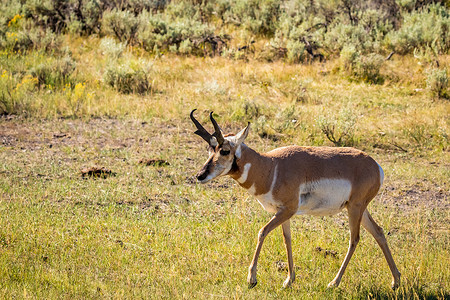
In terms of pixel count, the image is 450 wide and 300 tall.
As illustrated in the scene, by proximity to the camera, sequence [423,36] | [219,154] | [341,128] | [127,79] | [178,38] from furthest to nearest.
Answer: [178,38], [423,36], [127,79], [341,128], [219,154]

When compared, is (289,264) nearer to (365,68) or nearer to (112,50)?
(365,68)

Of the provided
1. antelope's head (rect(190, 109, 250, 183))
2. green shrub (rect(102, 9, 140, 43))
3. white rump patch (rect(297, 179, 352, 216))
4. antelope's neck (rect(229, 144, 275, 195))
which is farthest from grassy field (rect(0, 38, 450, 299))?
green shrub (rect(102, 9, 140, 43))

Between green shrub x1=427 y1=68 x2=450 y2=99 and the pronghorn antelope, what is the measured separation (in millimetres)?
9473

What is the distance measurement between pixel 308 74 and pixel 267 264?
35.8 feet

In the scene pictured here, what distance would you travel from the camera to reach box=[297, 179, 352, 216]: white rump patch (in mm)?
5121

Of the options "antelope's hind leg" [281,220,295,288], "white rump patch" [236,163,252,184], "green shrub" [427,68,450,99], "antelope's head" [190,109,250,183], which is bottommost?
"green shrub" [427,68,450,99]

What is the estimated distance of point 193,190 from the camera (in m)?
8.21

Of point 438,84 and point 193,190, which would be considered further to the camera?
point 438,84

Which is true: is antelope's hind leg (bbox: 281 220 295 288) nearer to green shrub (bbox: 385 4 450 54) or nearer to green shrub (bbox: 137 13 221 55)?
green shrub (bbox: 137 13 221 55)

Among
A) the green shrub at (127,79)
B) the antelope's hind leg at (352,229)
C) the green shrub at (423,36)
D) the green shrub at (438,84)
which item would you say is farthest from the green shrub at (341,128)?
the green shrub at (423,36)

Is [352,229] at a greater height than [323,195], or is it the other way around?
[323,195]

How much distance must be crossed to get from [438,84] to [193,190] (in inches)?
339

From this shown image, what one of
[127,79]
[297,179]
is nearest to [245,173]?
[297,179]

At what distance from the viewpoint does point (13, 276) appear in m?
5.17
